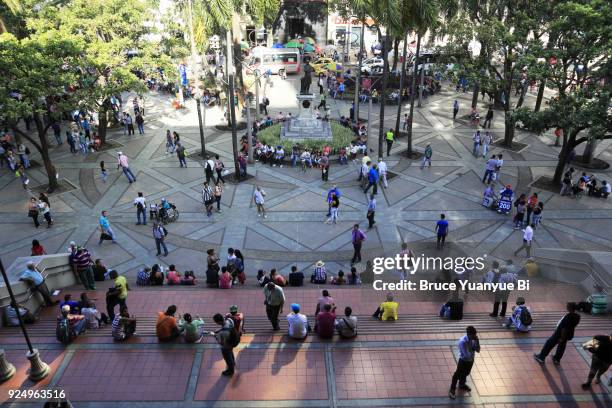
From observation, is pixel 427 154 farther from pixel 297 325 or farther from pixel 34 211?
pixel 34 211

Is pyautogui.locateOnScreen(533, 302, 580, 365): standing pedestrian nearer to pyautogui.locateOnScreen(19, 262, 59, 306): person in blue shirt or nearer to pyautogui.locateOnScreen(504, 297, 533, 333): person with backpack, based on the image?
A: pyautogui.locateOnScreen(504, 297, 533, 333): person with backpack

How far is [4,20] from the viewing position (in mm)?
27109

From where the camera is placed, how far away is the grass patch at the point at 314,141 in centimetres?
2678

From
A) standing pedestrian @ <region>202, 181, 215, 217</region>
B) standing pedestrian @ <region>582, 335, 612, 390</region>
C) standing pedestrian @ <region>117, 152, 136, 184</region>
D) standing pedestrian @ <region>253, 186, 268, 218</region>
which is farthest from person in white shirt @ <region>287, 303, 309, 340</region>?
standing pedestrian @ <region>117, 152, 136, 184</region>

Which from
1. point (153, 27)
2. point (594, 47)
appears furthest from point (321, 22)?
point (594, 47)

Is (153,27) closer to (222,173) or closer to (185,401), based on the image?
(222,173)

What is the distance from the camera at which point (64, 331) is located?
1073 cm

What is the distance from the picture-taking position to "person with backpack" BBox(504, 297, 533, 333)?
1087 cm

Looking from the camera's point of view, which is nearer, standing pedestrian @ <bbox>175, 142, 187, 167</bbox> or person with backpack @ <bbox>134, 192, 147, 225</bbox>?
person with backpack @ <bbox>134, 192, 147, 225</bbox>

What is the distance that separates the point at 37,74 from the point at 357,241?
14060 millimetres

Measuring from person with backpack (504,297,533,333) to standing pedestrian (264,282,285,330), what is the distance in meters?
5.31

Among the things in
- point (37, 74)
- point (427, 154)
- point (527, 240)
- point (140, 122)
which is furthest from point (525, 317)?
point (140, 122)

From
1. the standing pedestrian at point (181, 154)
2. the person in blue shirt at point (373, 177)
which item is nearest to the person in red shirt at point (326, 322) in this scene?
the person in blue shirt at point (373, 177)

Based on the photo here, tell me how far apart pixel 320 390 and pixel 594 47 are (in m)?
16.9
